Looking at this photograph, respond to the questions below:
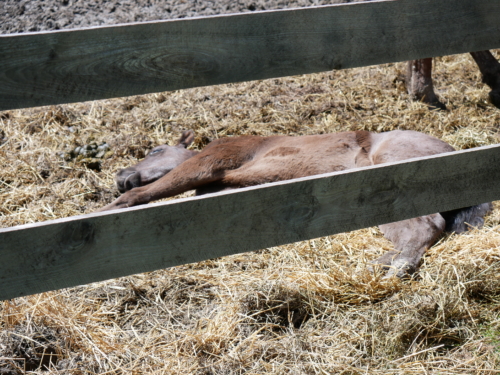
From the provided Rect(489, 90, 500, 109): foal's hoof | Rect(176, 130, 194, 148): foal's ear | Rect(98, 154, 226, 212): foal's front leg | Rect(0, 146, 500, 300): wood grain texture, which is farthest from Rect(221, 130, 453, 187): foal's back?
Rect(489, 90, 500, 109): foal's hoof

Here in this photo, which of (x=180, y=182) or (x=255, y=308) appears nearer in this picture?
(x=255, y=308)

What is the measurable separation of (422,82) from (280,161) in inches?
116

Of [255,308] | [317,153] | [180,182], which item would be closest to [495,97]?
[317,153]

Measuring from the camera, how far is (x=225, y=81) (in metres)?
2.20

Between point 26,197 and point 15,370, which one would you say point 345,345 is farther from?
point 26,197

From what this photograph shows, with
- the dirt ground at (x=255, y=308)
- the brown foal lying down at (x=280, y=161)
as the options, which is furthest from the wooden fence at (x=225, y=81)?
the brown foal lying down at (x=280, y=161)

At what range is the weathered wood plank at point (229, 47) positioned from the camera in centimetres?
196

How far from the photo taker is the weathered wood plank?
1962 mm

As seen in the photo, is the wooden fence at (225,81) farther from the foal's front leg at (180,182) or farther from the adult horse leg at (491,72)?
the adult horse leg at (491,72)

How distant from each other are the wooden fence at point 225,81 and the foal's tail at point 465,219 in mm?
1697

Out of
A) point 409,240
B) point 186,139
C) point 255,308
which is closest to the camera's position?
point 255,308

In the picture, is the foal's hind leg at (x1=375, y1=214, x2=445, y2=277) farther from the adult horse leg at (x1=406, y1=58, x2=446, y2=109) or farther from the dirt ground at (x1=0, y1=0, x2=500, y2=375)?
the adult horse leg at (x1=406, y1=58, x2=446, y2=109)

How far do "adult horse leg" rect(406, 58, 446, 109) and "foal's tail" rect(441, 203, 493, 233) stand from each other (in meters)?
2.79

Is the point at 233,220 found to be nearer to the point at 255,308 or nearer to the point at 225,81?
the point at 225,81
